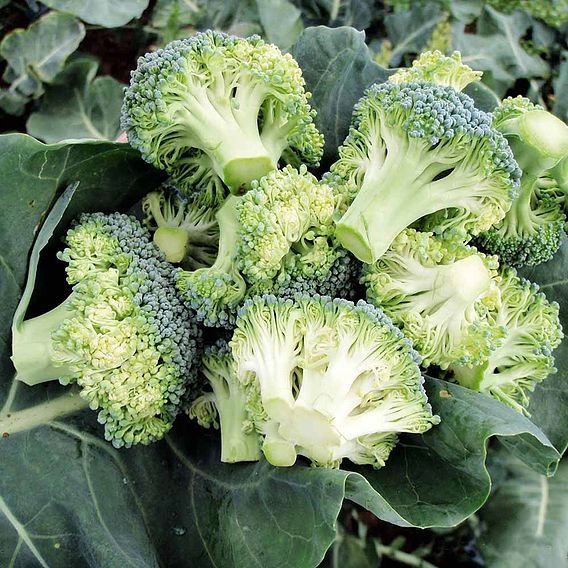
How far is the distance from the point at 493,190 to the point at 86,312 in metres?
0.77

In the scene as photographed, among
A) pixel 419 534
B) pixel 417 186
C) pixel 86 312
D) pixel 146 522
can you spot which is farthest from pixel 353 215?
pixel 419 534

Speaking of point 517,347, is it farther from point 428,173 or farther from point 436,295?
point 428,173

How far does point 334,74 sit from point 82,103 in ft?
3.32

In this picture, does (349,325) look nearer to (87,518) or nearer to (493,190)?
(493,190)

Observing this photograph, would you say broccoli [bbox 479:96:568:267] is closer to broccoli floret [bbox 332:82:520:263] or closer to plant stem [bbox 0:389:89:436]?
broccoli floret [bbox 332:82:520:263]

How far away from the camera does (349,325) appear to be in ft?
3.85

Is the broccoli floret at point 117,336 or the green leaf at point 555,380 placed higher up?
the broccoli floret at point 117,336

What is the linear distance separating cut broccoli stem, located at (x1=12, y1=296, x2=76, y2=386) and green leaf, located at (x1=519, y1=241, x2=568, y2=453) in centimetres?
104

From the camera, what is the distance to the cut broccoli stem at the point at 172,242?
1396mm

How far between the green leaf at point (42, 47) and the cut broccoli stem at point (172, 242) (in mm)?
1067

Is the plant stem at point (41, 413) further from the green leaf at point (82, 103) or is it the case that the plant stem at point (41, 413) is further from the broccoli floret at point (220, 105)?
the green leaf at point (82, 103)

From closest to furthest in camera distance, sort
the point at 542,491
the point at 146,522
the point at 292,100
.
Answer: the point at 292,100 < the point at 146,522 < the point at 542,491

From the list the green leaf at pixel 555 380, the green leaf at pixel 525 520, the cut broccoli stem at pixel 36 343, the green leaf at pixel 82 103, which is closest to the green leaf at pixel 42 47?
the green leaf at pixel 82 103

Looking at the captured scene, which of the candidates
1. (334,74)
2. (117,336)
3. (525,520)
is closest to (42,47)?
(334,74)
